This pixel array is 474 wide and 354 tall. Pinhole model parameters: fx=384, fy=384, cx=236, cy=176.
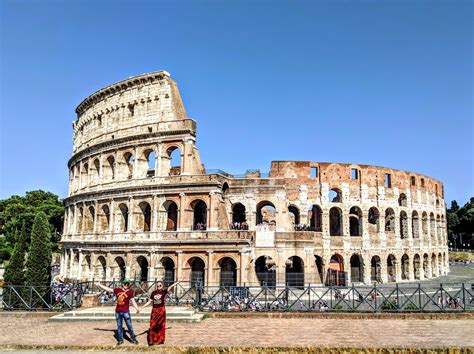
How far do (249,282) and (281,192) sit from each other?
25.3 feet

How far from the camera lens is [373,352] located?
912 cm

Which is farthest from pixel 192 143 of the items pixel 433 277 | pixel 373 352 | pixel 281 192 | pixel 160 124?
pixel 433 277

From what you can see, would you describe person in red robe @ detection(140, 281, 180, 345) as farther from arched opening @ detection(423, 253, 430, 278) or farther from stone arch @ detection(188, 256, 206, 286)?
arched opening @ detection(423, 253, 430, 278)

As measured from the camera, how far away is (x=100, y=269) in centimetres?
3094

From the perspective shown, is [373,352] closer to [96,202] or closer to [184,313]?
[184,313]

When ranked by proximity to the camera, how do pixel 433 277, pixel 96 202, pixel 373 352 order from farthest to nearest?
pixel 433 277, pixel 96 202, pixel 373 352

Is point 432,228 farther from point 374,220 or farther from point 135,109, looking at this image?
point 135,109

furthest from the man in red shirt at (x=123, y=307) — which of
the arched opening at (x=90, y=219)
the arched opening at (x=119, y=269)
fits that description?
the arched opening at (x=90, y=219)

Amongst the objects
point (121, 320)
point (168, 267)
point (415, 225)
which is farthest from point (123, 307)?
point (415, 225)

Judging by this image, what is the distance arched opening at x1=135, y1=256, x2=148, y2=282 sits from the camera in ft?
94.6

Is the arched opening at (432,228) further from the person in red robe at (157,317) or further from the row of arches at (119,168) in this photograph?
the person in red robe at (157,317)

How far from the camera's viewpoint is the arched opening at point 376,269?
33.6 meters

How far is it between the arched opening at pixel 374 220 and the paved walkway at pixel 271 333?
22.2 metres

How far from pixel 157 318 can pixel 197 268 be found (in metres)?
19.6
